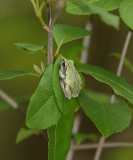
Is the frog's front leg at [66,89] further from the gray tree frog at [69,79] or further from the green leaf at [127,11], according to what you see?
the green leaf at [127,11]

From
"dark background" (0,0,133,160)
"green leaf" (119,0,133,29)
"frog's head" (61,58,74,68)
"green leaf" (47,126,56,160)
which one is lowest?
"dark background" (0,0,133,160)

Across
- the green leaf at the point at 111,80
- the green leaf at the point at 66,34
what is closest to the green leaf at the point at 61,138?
the green leaf at the point at 111,80

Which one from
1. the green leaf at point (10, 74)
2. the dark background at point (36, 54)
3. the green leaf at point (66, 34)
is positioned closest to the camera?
the green leaf at point (10, 74)

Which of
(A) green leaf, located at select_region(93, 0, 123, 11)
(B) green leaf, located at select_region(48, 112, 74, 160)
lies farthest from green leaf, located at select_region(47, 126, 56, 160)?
(A) green leaf, located at select_region(93, 0, 123, 11)

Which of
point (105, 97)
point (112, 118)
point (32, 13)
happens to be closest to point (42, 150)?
point (32, 13)

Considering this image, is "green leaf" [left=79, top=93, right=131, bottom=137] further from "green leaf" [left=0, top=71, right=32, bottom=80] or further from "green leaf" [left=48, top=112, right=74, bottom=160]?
"green leaf" [left=0, top=71, right=32, bottom=80]
